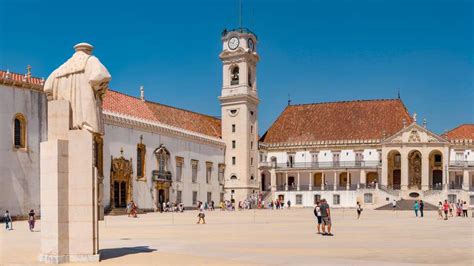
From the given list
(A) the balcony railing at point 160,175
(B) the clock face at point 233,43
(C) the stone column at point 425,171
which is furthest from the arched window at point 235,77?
(C) the stone column at point 425,171

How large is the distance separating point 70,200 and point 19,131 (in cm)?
2878

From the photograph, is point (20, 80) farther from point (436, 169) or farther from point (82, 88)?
point (436, 169)

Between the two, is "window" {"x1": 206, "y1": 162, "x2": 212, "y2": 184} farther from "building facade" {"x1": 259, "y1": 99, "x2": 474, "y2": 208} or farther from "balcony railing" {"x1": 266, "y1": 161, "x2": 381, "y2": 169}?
"balcony railing" {"x1": 266, "y1": 161, "x2": 381, "y2": 169}

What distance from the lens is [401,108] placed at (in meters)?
79.4

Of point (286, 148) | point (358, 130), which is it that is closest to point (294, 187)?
point (286, 148)

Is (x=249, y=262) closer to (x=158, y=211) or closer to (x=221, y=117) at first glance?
(x=158, y=211)

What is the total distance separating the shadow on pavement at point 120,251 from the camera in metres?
15.6

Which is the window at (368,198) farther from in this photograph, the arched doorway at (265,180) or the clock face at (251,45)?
the clock face at (251,45)

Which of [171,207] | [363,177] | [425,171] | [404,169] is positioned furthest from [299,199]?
[171,207]

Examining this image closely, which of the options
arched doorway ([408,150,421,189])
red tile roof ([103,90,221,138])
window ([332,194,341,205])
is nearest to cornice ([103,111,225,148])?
red tile roof ([103,90,221,138])

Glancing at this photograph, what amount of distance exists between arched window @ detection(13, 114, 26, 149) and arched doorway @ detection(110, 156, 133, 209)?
10.1m

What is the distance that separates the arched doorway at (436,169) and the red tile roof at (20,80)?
47.2 metres

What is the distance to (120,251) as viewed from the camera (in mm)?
16766

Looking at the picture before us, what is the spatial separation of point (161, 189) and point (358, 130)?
1185 inches
